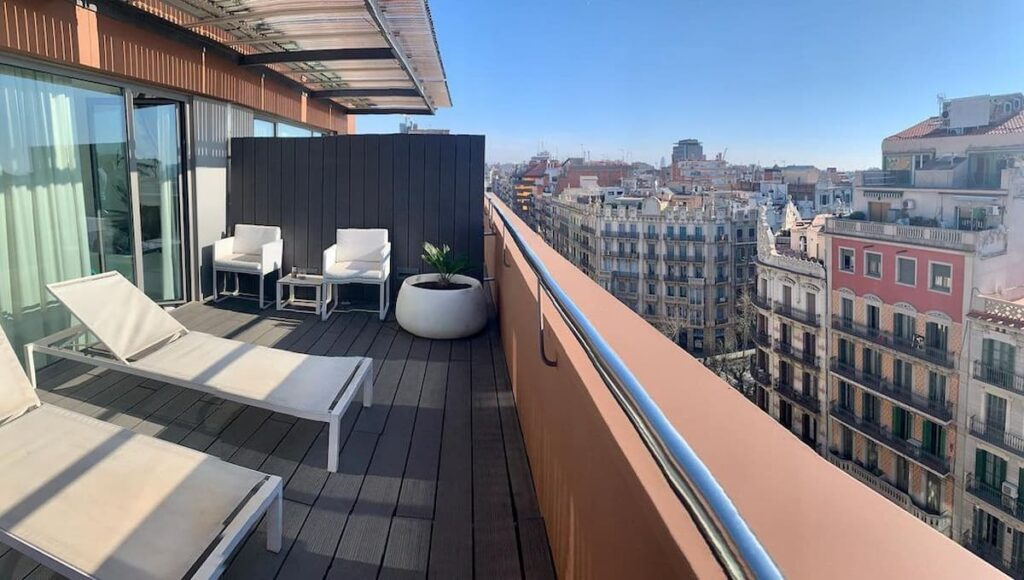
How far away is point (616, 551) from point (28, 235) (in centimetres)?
441

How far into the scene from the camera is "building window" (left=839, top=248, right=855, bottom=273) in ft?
5.11

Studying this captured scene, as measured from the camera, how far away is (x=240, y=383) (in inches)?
110

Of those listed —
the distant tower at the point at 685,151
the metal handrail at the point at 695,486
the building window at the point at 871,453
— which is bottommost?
the building window at the point at 871,453

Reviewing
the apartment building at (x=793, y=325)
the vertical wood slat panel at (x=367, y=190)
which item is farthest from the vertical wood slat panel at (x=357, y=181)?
the apartment building at (x=793, y=325)

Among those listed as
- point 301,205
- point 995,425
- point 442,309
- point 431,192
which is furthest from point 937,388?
point 301,205

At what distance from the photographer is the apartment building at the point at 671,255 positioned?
3.54 m

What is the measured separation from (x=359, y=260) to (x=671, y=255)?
2.95 meters

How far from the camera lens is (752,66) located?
3.21m

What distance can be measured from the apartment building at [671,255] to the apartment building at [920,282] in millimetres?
1424

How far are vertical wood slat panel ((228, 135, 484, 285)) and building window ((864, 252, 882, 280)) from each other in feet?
13.3

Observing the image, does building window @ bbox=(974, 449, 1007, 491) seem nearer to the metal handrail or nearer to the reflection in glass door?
the metal handrail

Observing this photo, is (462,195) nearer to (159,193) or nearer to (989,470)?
(159,193)

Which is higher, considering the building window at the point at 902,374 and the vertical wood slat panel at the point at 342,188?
the vertical wood slat panel at the point at 342,188

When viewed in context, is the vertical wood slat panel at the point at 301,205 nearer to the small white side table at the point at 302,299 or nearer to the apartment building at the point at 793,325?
the small white side table at the point at 302,299
